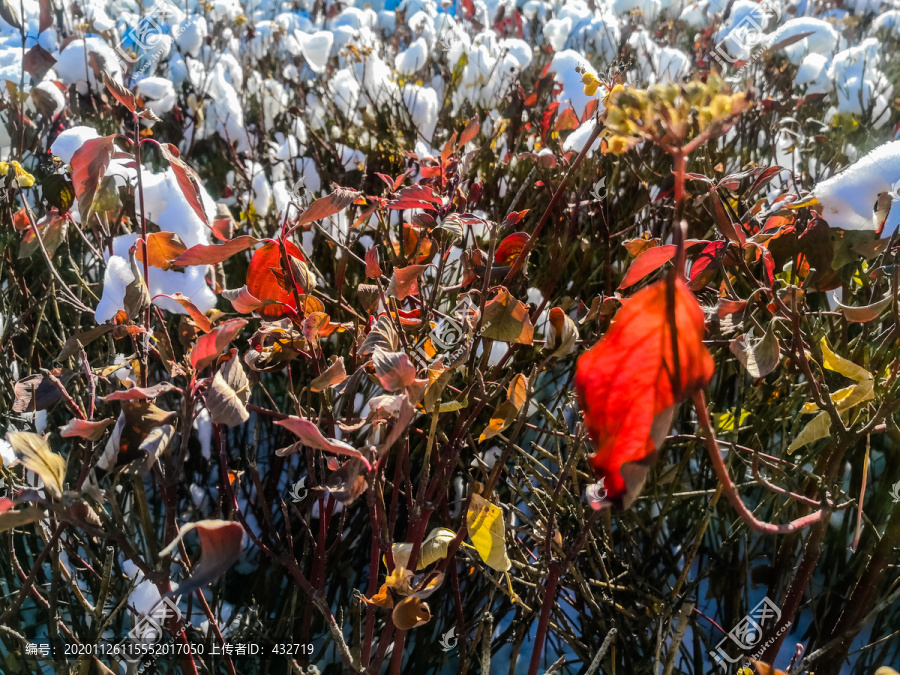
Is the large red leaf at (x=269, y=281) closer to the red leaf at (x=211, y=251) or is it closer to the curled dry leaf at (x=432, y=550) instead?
the red leaf at (x=211, y=251)

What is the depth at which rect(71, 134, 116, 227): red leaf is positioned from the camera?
0.60 metres

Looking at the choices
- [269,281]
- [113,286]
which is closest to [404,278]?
[269,281]

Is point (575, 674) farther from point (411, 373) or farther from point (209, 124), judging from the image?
point (209, 124)

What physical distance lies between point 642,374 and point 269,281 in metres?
0.49

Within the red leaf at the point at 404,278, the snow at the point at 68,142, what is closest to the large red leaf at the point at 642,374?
the red leaf at the point at 404,278

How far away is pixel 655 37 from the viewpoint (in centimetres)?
402

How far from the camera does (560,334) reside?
594 mm

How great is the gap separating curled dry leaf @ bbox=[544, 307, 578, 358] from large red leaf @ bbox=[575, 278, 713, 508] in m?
0.25

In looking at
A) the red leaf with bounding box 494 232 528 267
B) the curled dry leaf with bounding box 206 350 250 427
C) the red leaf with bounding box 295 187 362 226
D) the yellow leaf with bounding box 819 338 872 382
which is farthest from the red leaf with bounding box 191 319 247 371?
the yellow leaf with bounding box 819 338 872 382

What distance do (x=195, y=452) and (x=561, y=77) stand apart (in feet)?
3.54

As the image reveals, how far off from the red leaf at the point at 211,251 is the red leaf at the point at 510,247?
12.8 inches

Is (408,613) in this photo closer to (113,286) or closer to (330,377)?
(330,377)

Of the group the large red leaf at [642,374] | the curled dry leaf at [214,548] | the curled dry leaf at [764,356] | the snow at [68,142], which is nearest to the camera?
the large red leaf at [642,374]

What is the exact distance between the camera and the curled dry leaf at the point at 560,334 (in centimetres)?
58
